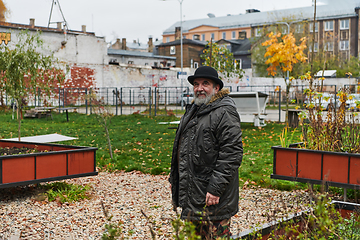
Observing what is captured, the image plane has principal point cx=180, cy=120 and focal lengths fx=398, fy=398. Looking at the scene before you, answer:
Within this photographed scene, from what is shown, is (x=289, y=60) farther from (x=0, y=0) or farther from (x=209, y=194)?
(x=0, y=0)

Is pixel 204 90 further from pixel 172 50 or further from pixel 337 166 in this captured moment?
pixel 172 50

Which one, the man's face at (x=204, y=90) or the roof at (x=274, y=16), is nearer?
the man's face at (x=204, y=90)

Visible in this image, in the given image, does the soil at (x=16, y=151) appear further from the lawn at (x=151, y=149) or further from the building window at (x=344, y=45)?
the building window at (x=344, y=45)

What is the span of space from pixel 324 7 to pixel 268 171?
72268 millimetres

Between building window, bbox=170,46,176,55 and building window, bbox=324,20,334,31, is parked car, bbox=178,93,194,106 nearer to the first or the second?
building window, bbox=170,46,176,55

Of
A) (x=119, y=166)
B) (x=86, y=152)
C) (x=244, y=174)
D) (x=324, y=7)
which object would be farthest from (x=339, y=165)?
(x=324, y=7)

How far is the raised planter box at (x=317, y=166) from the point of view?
16.0 ft

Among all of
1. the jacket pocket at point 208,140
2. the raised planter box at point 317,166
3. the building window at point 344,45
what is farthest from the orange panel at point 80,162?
the building window at point 344,45

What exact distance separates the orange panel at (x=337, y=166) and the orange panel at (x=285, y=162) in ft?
1.49

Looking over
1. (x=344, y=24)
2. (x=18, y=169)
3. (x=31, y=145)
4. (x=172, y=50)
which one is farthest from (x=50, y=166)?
(x=344, y=24)

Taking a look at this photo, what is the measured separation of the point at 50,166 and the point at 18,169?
436 mm

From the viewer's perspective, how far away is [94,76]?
35.5 metres

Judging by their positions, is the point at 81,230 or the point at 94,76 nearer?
the point at 81,230

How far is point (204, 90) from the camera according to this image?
325 cm
